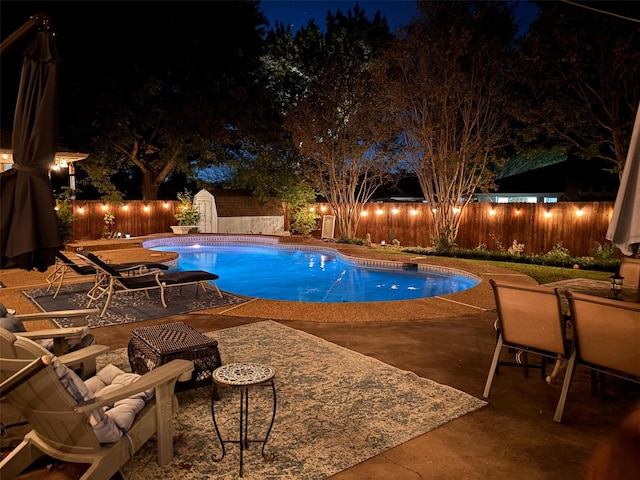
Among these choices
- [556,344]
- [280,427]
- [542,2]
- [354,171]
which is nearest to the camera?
[280,427]

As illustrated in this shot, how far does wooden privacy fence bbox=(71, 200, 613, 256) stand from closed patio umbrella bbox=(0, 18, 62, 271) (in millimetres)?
13582

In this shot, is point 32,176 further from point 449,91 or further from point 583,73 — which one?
point 583,73

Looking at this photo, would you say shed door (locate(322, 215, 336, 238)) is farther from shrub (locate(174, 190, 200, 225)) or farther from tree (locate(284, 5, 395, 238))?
shrub (locate(174, 190, 200, 225))

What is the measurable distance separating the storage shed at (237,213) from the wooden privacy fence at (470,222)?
54.6 inches

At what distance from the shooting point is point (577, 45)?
37.8 feet

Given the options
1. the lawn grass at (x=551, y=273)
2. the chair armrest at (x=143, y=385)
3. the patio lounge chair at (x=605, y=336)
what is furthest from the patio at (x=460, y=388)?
the lawn grass at (x=551, y=273)

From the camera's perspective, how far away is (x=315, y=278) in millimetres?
11531

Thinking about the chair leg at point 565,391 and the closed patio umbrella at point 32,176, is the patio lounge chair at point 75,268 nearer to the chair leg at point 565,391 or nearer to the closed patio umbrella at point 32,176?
the closed patio umbrella at point 32,176

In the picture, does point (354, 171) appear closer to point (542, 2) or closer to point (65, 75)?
point (542, 2)

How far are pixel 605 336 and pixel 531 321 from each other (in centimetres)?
51

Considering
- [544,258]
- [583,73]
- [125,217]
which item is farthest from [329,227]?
[583,73]

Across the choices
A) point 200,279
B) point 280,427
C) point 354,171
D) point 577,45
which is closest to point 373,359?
point 280,427

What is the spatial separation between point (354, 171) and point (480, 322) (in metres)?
10.7

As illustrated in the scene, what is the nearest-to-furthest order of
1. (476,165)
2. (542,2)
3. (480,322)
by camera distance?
(480,322) < (542,2) < (476,165)
